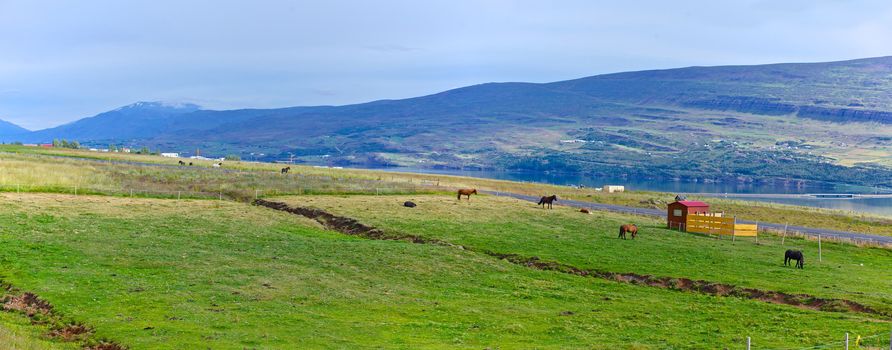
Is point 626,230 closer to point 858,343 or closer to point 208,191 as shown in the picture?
point 858,343

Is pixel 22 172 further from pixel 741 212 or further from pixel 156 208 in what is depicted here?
pixel 741 212

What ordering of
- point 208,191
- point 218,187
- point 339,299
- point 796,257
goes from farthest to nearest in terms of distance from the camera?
point 218,187, point 208,191, point 796,257, point 339,299

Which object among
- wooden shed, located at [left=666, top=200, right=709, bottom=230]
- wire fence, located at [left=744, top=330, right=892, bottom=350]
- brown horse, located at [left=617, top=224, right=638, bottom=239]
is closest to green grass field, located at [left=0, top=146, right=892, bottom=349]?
wire fence, located at [left=744, top=330, right=892, bottom=350]

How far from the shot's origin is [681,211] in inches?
2232

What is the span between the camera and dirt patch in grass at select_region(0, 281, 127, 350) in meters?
20.5

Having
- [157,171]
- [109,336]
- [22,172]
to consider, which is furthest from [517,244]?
[157,171]

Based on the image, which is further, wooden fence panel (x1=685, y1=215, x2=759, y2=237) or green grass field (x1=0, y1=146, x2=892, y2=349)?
wooden fence panel (x1=685, y1=215, x2=759, y2=237)

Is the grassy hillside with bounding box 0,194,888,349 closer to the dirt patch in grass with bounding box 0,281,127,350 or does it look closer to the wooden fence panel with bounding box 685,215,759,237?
the dirt patch in grass with bounding box 0,281,127,350

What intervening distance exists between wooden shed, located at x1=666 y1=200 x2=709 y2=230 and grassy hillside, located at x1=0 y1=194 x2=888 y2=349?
57.5 feet

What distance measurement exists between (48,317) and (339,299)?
947 centimetres

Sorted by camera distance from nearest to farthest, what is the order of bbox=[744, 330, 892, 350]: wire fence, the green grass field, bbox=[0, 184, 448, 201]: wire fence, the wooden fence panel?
bbox=[744, 330, 892, 350]: wire fence, the green grass field, the wooden fence panel, bbox=[0, 184, 448, 201]: wire fence

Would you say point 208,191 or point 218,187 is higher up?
point 218,187

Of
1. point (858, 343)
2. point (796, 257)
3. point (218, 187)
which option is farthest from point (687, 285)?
point (218, 187)

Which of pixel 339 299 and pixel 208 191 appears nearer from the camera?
pixel 339 299
